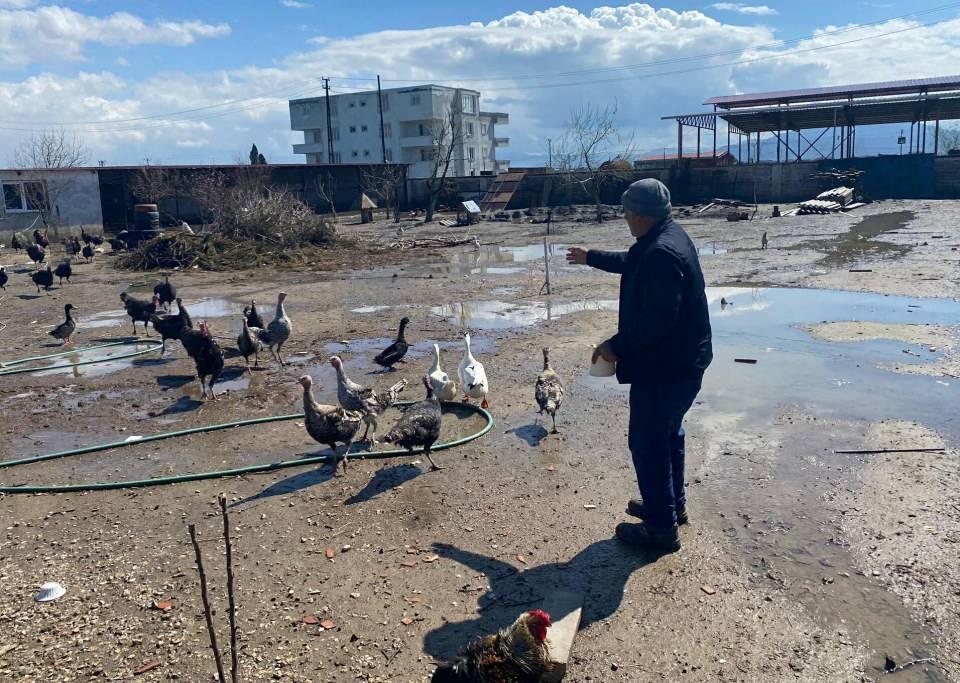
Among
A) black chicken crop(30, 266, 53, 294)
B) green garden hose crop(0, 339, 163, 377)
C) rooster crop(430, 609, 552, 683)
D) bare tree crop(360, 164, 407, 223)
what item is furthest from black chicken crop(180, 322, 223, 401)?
bare tree crop(360, 164, 407, 223)

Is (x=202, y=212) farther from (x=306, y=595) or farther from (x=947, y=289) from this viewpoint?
(x=306, y=595)

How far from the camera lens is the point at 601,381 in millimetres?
9055

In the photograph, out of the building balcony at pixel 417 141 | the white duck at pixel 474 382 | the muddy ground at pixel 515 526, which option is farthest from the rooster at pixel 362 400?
the building balcony at pixel 417 141

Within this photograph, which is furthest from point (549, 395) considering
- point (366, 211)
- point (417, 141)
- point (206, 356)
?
point (417, 141)

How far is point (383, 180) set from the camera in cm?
4444

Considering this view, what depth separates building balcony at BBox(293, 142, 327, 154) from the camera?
85.3 m

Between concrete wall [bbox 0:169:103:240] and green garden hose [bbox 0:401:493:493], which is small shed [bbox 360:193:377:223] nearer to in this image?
concrete wall [bbox 0:169:103:240]

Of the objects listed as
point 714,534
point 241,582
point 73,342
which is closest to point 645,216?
point 714,534

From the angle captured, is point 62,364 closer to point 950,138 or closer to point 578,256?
point 578,256

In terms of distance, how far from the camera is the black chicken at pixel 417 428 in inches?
250

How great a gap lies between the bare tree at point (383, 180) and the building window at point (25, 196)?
57.7 feet

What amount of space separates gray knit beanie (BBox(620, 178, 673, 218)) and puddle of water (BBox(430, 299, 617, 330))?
26.0 feet

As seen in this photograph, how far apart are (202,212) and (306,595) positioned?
34631 mm

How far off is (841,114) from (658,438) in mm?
45884
